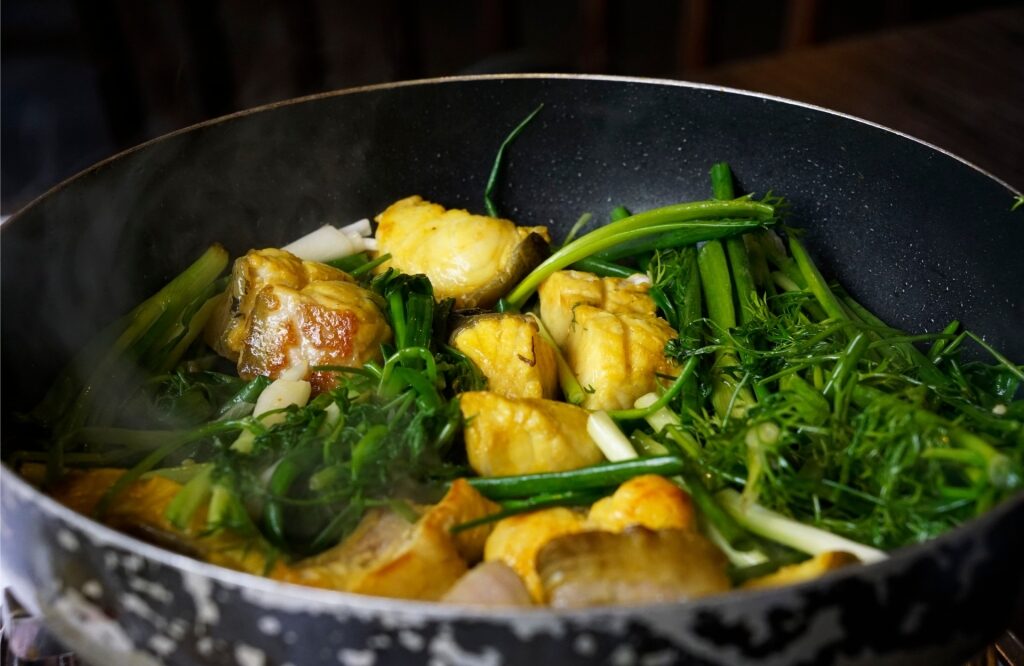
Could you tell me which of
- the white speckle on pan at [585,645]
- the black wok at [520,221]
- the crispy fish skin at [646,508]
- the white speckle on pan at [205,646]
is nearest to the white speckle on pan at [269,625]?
the black wok at [520,221]

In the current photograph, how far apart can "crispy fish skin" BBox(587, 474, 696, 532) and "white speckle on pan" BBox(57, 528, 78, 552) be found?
0.83 metres

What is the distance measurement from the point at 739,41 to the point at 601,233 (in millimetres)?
5477

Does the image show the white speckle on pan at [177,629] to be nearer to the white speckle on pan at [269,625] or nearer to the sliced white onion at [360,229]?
the white speckle on pan at [269,625]

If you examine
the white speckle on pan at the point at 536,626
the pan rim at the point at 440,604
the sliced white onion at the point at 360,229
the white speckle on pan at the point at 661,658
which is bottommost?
the white speckle on pan at the point at 661,658

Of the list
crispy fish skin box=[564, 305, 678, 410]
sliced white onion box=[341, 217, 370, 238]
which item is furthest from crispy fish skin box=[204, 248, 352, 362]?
crispy fish skin box=[564, 305, 678, 410]

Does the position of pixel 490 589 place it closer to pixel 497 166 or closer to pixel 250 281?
pixel 250 281

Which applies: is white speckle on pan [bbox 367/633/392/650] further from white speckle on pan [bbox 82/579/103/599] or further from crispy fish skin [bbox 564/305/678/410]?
crispy fish skin [bbox 564/305/678/410]

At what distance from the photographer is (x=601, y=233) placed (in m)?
2.52

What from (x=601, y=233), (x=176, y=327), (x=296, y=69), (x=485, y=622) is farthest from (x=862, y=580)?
(x=296, y=69)

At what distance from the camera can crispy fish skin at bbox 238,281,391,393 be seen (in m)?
2.12

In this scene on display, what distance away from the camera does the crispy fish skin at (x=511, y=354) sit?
2125 mm

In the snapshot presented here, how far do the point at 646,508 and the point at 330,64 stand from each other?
451cm

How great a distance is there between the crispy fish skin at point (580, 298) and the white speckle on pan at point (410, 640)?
1.25 m

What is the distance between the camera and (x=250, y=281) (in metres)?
2.28
